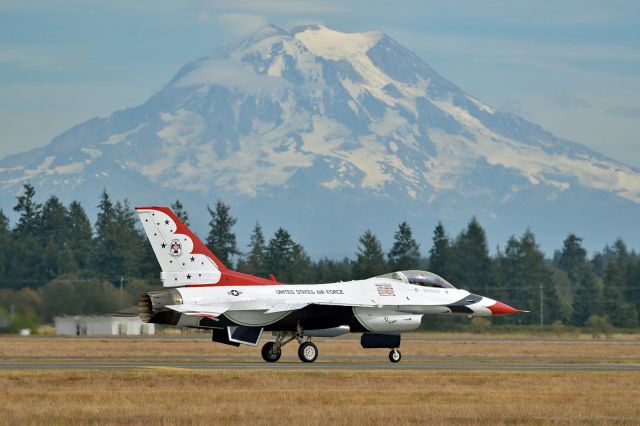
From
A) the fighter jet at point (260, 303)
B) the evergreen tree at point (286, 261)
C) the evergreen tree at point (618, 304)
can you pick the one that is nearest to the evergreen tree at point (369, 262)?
the evergreen tree at point (286, 261)

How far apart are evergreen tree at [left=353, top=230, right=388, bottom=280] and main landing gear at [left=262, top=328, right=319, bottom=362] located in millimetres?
53281

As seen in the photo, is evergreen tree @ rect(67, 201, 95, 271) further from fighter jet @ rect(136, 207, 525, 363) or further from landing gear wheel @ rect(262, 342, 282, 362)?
fighter jet @ rect(136, 207, 525, 363)

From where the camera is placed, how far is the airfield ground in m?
23.2

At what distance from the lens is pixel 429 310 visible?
39.3m

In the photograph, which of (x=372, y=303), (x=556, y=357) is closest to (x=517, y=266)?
(x=556, y=357)

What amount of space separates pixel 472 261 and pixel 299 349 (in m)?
89.0

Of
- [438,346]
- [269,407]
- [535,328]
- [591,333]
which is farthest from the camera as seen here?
[535,328]

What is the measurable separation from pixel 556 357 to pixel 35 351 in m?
19.2

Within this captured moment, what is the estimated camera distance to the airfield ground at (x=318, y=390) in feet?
76.0

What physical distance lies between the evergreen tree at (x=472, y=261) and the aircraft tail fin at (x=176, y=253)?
82.2 m

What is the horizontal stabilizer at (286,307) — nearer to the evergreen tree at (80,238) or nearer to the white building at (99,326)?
the white building at (99,326)

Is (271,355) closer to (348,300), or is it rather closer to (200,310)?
(348,300)

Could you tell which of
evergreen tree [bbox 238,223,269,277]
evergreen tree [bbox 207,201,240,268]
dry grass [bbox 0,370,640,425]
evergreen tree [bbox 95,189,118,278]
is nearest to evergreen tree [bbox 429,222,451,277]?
evergreen tree [bbox 238,223,269,277]

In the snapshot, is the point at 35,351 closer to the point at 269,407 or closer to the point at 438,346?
the point at 438,346
